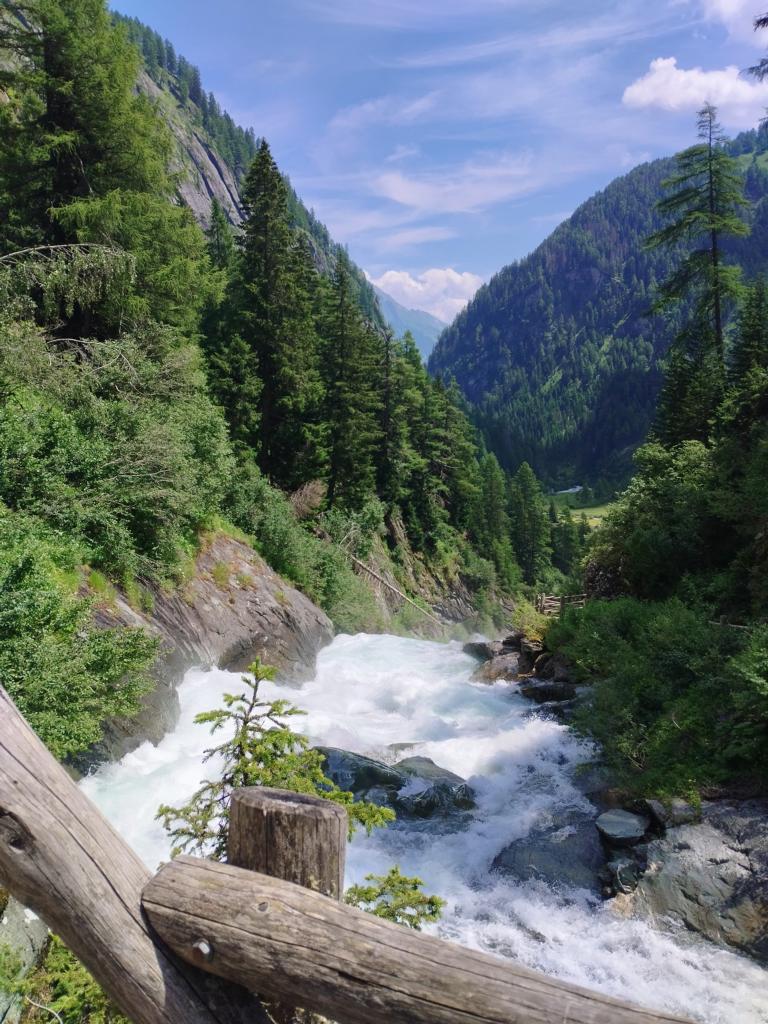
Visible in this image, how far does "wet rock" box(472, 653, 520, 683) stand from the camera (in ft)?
59.2

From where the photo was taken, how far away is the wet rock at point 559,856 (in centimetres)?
771

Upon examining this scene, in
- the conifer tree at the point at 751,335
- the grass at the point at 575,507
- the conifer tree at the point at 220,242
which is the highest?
the conifer tree at the point at 220,242

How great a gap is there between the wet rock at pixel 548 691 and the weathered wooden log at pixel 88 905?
13281 mm

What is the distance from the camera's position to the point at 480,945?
665cm

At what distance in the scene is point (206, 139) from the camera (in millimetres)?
141500

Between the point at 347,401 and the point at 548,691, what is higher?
the point at 347,401

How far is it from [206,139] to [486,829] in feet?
543

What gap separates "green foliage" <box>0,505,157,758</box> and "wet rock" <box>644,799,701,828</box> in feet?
22.0

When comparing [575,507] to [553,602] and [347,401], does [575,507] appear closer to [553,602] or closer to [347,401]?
[347,401]

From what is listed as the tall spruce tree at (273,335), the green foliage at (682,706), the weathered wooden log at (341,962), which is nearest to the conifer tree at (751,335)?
the tall spruce tree at (273,335)

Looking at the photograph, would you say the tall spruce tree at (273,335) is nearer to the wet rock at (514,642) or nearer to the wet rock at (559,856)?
the wet rock at (514,642)

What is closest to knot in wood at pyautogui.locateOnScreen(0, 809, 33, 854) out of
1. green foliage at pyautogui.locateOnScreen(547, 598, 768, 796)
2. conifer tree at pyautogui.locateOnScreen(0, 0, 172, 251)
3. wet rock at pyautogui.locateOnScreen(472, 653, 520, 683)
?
green foliage at pyautogui.locateOnScreen(547, 598, 768, 796)

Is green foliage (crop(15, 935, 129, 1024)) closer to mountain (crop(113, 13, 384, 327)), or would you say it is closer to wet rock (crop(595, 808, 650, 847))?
wet rock (crop(595, 808, 650, 847))

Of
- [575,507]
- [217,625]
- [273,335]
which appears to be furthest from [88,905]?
[575,507]
